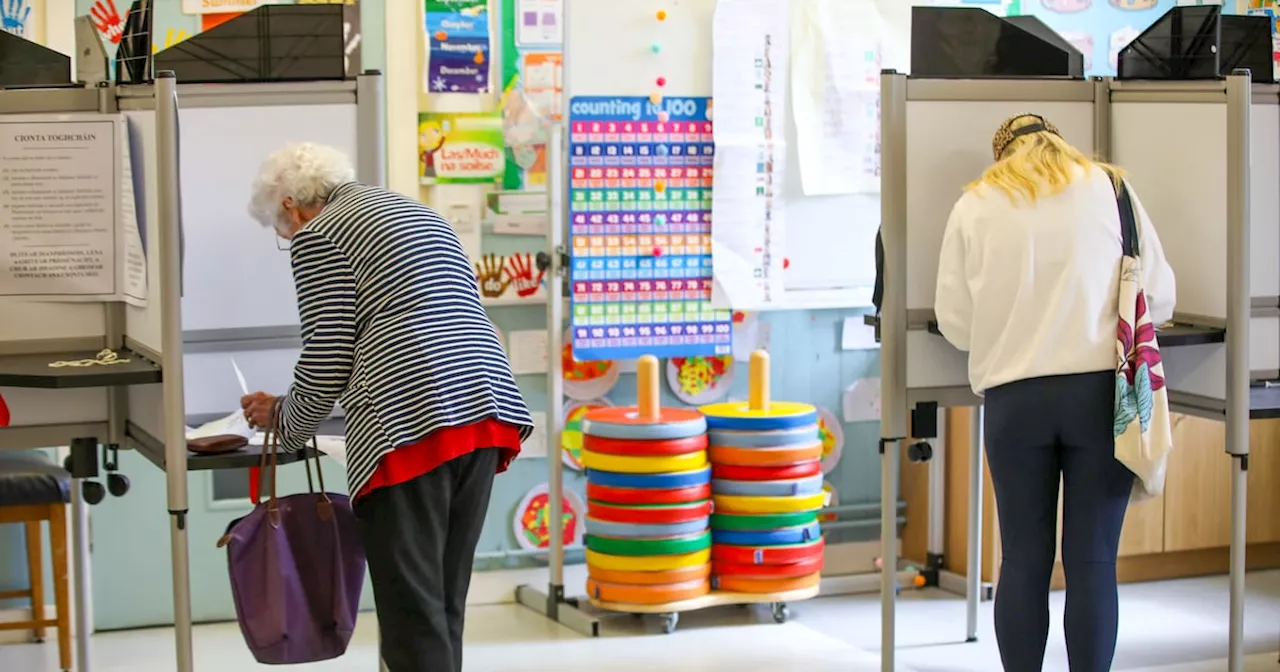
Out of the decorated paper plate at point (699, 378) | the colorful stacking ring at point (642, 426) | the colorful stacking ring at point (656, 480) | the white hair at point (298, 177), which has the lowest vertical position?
the colorful stacking ring at point (656, 480)

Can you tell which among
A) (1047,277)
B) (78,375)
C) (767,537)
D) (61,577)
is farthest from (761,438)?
(78,375)

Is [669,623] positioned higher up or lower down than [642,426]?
lower down

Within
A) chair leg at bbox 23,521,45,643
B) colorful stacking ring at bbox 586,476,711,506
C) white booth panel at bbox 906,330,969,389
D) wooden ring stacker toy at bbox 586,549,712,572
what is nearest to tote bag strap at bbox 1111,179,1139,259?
white booth panel at bbox 906,330,969,389

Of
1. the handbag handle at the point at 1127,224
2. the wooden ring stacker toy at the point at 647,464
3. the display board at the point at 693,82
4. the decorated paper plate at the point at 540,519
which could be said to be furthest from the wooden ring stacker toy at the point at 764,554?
the handbag handle at the point at 1127,224

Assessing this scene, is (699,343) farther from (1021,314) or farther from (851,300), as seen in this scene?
(1021,314)

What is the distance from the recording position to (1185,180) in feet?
11.5

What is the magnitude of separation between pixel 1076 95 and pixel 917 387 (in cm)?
85

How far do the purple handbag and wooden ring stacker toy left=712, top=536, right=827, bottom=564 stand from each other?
155 centimetres

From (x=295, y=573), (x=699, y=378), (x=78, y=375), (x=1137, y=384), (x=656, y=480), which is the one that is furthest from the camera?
(x=699, y=378)

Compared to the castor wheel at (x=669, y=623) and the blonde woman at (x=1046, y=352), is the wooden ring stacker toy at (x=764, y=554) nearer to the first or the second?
the castor wheel at (x=669, y=623)

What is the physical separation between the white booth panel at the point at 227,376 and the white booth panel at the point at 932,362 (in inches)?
55.4

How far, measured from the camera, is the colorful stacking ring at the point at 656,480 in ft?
13.5

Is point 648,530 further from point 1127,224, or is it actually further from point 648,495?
point 1127,224

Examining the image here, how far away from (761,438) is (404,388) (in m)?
1.78
